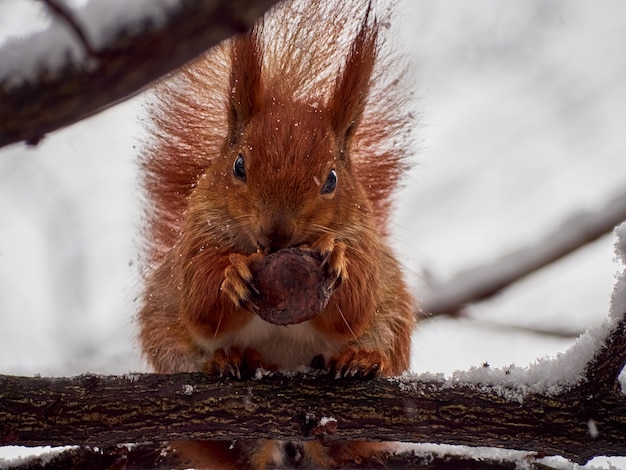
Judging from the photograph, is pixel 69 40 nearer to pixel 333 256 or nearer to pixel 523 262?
pixel 333 256

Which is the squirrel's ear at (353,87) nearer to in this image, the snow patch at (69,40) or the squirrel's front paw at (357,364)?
the squirrel's front paw at (357,364)

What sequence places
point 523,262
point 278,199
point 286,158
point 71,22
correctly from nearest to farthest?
1. point 71,22
2. point 278,199
3. point 286,158
4. point 523,262

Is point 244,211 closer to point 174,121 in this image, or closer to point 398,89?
point 174,121

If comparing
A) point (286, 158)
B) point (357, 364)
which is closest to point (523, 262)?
point (357, 364)

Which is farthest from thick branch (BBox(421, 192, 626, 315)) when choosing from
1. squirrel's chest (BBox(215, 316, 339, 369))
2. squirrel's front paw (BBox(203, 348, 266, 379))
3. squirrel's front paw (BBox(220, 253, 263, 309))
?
squirrel's front paw (BBox(220, 253, 263, 309))

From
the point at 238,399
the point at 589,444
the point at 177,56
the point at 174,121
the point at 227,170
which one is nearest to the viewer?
the point at 177,56

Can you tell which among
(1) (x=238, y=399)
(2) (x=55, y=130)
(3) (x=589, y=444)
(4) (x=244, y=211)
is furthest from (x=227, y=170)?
(2) (x=55, y=130)
